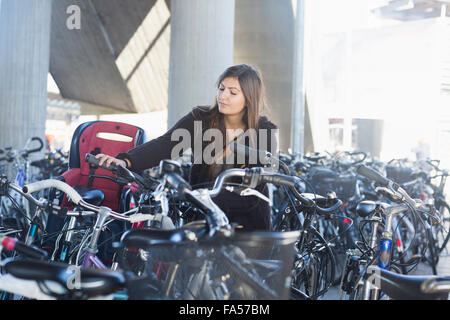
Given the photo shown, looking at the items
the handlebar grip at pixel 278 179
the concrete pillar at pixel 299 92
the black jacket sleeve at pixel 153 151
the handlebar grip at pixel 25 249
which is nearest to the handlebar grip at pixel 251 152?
the handlebar grip at pixel 278 179

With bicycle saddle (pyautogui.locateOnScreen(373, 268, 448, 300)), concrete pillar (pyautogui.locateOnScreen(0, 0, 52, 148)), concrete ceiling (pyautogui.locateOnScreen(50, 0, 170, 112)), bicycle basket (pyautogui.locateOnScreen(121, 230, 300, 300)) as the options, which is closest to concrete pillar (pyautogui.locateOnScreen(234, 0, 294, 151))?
concrete ceiling (pyautogui.locateOnScreen(50, 0, 170, 112))

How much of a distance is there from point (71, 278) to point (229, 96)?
1.23 meters

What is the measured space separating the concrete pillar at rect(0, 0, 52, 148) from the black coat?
8.42 m

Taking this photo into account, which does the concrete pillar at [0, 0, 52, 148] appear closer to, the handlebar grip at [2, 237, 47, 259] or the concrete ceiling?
the concrete ceiling

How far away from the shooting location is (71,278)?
154cm

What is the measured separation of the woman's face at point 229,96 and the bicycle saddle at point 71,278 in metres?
1.12

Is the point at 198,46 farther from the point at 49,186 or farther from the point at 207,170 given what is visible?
the point at 49,186

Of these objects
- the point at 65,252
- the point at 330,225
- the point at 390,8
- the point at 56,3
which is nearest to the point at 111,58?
the point at 56,3

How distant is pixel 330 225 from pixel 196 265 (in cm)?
407

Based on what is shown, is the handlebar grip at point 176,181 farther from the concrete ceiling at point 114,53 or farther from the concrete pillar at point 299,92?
the concrete ceiling at point 114,53

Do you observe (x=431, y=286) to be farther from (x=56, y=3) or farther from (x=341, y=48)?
(x=341, y=48)

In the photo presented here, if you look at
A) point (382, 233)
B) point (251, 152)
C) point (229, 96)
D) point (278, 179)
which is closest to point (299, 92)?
point (382, 233)
